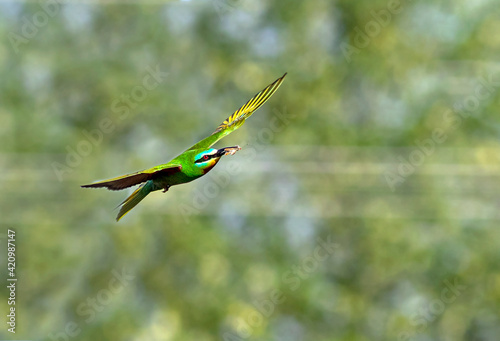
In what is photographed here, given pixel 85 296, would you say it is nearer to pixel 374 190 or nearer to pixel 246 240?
pixel 246 240

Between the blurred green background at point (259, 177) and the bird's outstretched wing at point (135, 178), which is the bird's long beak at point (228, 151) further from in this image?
the blurred green background at point (259, 177)

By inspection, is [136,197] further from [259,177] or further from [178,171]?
[259,177]

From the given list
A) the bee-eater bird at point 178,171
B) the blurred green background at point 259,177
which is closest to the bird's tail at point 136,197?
the bee-eater bird at point 178,171

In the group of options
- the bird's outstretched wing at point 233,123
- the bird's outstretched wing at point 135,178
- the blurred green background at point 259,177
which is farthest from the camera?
the blurred green background at point 259,177

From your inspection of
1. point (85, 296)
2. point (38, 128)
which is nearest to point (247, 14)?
point (38, 128)

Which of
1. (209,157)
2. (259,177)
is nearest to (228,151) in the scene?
(209,157)

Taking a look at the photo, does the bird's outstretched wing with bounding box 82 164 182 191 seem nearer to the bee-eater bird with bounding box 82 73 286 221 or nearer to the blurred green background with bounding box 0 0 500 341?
the bee-eater bird with bounding box 82 73 286 221

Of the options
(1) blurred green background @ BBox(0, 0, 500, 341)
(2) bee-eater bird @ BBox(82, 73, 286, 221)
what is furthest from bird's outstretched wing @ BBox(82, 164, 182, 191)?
(1) blurred green background @ BBox(0, 0, 500, 341)
